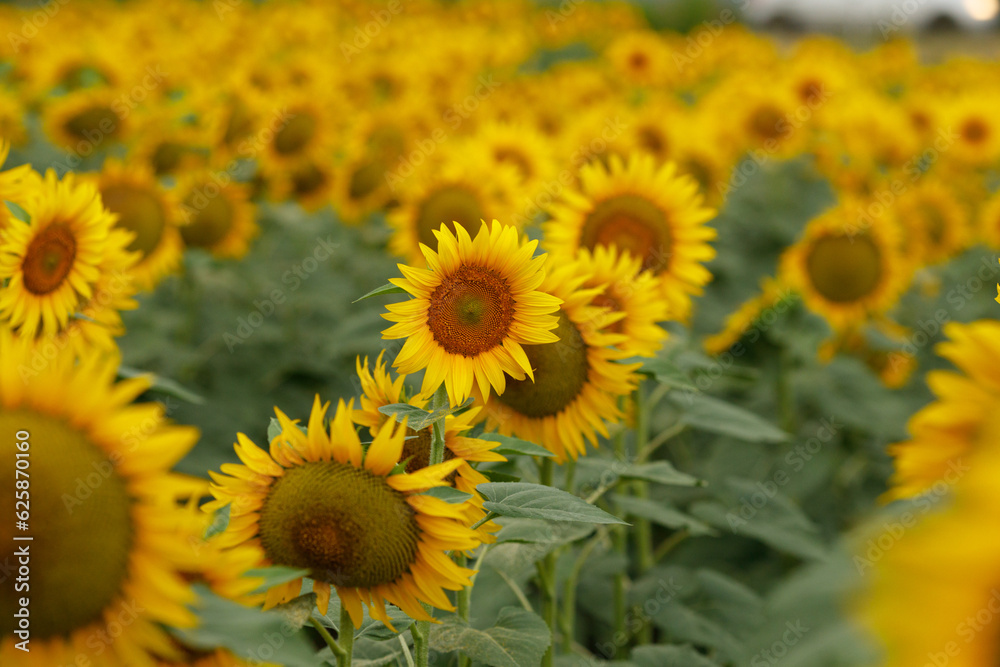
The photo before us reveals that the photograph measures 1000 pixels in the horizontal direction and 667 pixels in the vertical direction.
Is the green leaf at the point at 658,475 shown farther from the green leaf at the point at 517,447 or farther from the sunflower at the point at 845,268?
the sunflower at the point at 845,268

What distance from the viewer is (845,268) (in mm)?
3998

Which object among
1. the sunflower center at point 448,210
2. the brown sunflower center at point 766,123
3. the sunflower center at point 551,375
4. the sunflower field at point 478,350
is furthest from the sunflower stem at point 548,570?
the brown sunflower center at point 766,123

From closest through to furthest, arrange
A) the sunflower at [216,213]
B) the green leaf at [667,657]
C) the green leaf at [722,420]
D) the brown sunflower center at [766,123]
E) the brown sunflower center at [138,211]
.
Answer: the green leaf at [667,657] < the green leaf at [722,420] < the brown sunflower center at [138,211] < the sunflower at [216,213] < the brown sunflower center at [766,123]

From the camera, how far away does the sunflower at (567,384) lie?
1868 mm

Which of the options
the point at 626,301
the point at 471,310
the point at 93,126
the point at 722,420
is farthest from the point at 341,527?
the point at 93,126

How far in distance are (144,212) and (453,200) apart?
1.29 meters

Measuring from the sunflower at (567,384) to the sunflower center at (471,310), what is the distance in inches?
8.0

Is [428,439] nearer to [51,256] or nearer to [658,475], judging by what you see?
[658,475]

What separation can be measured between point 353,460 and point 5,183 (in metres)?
1.13

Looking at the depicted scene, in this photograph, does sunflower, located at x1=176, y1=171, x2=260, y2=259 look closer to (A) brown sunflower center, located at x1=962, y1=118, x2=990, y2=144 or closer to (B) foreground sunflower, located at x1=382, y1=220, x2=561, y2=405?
(B) foreground sunflower, located at x1=382, y1=220, x2=561, y2=405

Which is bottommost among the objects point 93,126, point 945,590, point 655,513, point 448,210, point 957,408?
point 945,590

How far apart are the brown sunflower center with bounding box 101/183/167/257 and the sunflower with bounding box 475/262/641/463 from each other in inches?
87.8

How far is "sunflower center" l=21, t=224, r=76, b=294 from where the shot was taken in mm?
1946

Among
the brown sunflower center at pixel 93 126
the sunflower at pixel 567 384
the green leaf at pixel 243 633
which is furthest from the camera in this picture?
the brown sunflower center at pixel 93 126
